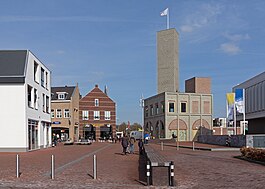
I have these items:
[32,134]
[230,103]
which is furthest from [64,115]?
[230,103]

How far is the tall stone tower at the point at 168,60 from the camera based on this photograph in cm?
7594

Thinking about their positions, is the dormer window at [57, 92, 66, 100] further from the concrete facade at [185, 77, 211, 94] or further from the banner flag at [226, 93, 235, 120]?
the banner flag at [226, 93, 235, 120]

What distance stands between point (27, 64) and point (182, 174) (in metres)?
24.6

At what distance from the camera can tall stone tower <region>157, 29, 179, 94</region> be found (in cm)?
7594

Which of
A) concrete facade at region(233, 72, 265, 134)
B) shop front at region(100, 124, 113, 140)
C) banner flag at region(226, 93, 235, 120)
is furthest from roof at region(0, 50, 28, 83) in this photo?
shop front at region(100, 124, 113, 140)

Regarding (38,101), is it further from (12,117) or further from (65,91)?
(65,91)

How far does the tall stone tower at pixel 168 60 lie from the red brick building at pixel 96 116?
13152 millimetres

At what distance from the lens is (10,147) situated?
116 feet

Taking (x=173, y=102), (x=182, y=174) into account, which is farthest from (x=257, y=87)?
(x=182, y=174)

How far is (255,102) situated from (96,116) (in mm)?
34409

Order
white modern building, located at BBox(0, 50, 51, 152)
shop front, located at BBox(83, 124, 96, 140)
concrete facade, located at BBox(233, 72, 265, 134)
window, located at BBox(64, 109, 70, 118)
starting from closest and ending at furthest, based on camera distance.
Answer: white modern building, located at BBox(0, 50, 51, 152), concrete facade, located at BBox(233, 72, 265, 134), window, located at BBox(64, 109, 70, 118), shop front, located at BBox(83, 124, 96, 140)

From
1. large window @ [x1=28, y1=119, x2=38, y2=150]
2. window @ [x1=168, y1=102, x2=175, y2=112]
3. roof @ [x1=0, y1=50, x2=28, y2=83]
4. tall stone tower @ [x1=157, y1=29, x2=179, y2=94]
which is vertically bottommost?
large window @ [x1=28, y1=119, x2=38, y2=150]

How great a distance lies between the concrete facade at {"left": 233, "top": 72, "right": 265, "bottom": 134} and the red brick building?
2731 cm

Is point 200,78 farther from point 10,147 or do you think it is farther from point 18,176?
point 18,176
